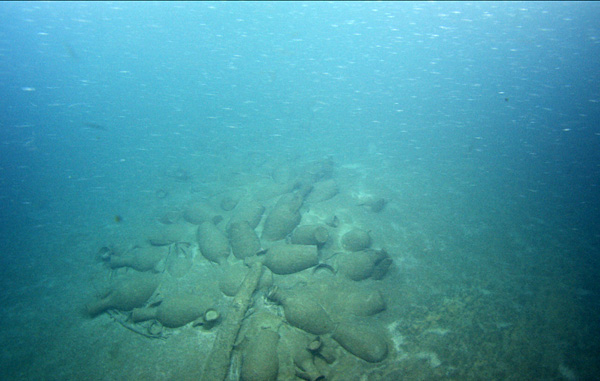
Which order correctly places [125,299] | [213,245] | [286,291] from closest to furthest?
[286,291] < [125,299] < [213,245]

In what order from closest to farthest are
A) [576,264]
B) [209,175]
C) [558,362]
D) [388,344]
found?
[558,362], [388,344], [576,264], [209,175]

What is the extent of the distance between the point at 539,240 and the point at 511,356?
18.4 feet

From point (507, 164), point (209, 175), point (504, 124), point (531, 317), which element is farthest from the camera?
point (504, 124)

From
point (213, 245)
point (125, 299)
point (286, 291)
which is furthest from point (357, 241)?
point (125, 299)

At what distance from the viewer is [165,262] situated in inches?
303

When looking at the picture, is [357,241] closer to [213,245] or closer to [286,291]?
[286,291]

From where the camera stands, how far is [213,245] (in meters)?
7.26

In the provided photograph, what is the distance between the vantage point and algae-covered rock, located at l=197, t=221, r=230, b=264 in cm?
713

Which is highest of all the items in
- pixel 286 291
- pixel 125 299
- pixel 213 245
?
pixel 286 291

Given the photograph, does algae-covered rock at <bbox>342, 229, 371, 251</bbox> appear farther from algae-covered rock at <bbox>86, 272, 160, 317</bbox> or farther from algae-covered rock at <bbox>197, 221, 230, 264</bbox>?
algae-covered rock at <bbox>86, 272, 160, 317</bbox>

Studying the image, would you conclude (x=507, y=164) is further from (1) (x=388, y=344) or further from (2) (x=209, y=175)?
(2) (x=209, y=175)

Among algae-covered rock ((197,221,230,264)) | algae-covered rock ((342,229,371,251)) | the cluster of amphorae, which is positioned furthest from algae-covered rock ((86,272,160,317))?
algae-covered rock ((342,229,371,251))

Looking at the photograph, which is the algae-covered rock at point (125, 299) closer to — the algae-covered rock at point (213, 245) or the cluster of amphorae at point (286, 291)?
the cluster of amphorae at point (286, 291)

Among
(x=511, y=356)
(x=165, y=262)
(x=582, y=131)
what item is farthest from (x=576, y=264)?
(x=582, y=131)
